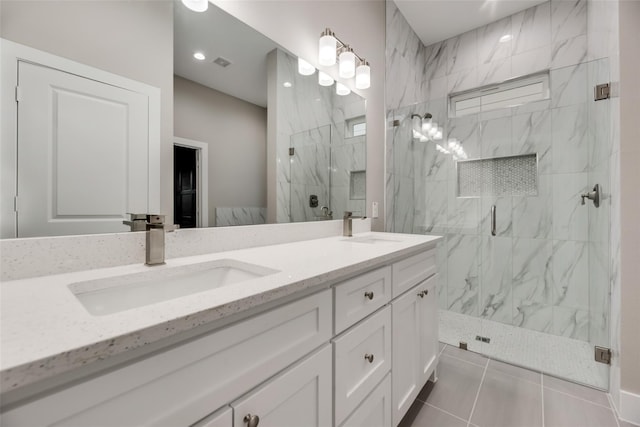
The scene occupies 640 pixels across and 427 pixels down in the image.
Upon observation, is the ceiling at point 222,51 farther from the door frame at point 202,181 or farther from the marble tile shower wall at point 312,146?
the door frame at point 202,181

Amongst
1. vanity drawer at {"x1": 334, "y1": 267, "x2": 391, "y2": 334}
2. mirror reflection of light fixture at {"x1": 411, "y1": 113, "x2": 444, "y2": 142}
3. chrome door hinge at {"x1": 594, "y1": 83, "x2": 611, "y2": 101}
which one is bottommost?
vanity drawer at {"x1": 334, "y1": 267, "x2": 391, "y2": 334}

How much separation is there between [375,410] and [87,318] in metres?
0.95

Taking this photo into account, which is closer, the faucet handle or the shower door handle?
the faucet handle

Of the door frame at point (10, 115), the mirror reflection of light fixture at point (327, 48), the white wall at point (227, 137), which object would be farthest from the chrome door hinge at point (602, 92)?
the door frame at point (10, 115)

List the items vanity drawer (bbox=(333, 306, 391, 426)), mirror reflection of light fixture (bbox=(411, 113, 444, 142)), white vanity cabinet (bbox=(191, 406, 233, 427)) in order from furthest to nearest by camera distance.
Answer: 1. mirror reflection of light fixture (bbox=(411, 113, 444, 142))
2. vanity drawer (bbox=(333, 306, 391, 426))
3. white vanity cabinet (bbox=(191, 406, 233, 427))

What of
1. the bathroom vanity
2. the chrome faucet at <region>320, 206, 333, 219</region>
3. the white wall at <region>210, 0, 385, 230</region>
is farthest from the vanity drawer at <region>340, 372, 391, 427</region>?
→ the white wall at <region>210, 0, 385, 230</region>

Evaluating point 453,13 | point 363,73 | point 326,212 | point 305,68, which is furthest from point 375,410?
point 453,13

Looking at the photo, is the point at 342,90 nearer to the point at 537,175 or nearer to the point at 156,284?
the point at 156,284

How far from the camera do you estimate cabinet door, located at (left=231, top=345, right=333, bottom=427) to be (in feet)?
1.80

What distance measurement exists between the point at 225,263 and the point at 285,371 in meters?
0.40

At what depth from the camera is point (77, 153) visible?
743 mm

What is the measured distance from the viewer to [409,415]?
1342mm

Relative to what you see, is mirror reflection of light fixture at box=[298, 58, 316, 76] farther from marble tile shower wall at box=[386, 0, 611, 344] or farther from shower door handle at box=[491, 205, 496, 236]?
shower door handle at box=[491, 205, 496, 236]

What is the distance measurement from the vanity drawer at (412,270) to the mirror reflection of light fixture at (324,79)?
112cm
